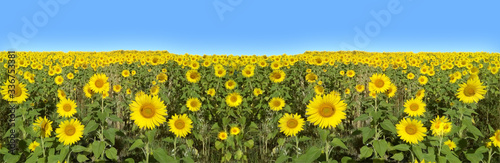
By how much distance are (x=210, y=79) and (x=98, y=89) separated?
4449 millimetres

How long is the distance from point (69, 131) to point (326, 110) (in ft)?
8.37

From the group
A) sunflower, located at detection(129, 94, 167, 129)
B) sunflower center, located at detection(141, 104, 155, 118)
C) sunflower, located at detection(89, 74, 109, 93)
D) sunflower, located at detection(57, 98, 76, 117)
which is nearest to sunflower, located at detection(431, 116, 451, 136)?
sunflower, located at detection(129, 94, 167, 129)

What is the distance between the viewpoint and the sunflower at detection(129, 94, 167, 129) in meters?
3.51

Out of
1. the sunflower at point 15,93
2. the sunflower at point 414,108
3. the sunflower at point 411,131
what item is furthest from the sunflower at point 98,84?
the sunflower at point 414,108

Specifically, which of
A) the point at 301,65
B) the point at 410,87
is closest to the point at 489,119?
the point at 410,87

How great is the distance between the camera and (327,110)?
3428 millimetres

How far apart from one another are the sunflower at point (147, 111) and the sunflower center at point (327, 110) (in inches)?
58.0

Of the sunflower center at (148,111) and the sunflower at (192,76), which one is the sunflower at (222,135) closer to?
the sunflower at (192,76)

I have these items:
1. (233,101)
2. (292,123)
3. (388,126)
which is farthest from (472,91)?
(233,101)

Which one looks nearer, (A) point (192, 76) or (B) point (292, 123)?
(B) point (292, 123)

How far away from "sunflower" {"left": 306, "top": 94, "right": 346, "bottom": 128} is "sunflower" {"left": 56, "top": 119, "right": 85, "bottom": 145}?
2.30 meters

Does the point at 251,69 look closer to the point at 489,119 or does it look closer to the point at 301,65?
the point at 301,65

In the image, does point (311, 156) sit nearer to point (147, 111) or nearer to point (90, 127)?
point (147, 111)

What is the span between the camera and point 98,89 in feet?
13.9
